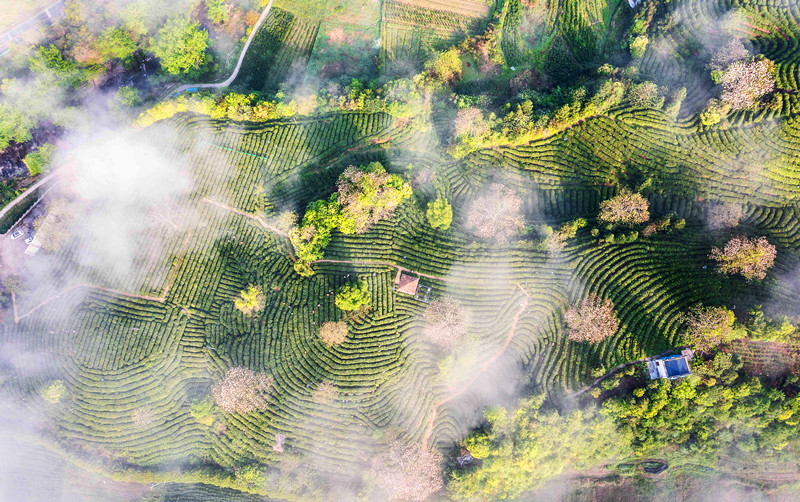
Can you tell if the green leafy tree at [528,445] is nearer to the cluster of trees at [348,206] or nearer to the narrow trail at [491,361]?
the narrow trail at [491,361]

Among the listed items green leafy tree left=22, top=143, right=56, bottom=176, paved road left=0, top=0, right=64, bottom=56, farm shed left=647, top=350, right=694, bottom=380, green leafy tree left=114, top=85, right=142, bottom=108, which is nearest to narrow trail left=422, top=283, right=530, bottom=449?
farm shed left=647, top=350, right=694, bottom=380

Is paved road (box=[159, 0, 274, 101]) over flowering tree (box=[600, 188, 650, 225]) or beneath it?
over

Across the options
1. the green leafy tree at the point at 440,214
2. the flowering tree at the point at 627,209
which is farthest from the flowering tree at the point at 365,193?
the flowering tree at the point at 627,209

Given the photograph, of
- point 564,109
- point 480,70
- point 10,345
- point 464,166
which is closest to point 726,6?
point 564,109

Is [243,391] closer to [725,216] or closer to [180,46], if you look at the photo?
[180,46]

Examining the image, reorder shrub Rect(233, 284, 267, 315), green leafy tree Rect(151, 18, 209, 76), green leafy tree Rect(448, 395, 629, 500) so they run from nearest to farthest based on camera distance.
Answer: green leafy tree Rect(448, 395, 629, 500) → shrub Rect(233, 284, 267, 315) → green leafy tree Rect(151, 18, 209, 76)

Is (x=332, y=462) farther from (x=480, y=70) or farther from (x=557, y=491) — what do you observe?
(x=480, y=70)

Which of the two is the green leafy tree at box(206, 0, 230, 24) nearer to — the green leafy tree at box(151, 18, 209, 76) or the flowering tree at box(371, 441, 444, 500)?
the green leafy tree at box(151, 18, 209, 76)
